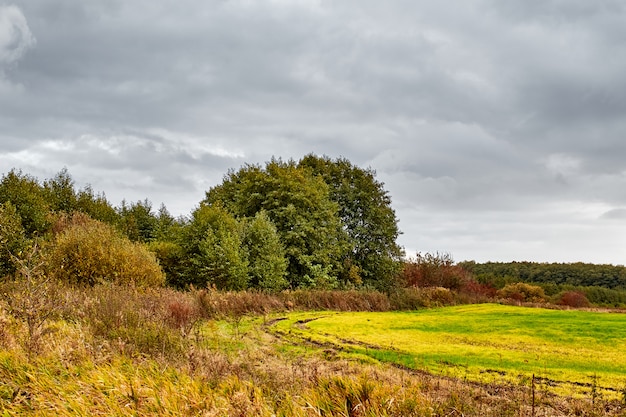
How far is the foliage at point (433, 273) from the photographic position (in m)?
45.9

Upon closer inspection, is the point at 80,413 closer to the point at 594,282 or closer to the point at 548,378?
the point at 548,378

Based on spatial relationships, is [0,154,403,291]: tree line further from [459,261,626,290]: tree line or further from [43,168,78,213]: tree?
[459,261,626,290]: tree line

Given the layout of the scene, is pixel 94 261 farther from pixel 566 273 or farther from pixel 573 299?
pixel 566 273

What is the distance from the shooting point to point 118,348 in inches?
374

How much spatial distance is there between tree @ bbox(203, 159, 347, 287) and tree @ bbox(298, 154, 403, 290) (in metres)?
1.74

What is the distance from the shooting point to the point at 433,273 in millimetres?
46750

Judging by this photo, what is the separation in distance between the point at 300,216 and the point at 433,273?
17.6 m

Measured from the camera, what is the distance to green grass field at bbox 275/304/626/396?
10.1m

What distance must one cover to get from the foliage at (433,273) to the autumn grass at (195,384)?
35783mm

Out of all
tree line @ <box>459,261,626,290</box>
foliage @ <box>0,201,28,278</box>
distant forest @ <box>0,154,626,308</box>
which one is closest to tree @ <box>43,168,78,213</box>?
distant forest @ <box>0,154,626,308</box>

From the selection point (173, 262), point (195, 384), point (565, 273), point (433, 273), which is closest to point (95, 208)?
point (173, 262)

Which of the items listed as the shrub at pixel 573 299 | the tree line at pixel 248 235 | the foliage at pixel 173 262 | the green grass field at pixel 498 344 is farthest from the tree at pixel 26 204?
the shrub at pixel 573 299

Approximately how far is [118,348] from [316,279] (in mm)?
24760

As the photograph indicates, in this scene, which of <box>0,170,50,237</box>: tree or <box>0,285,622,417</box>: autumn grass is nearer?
<box>0,285,622,417</box>: autumn grass
